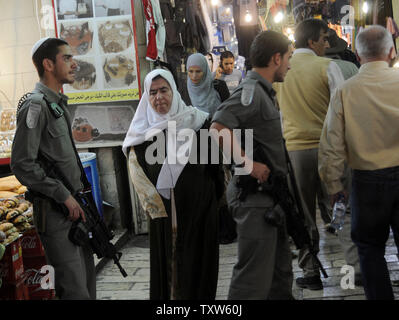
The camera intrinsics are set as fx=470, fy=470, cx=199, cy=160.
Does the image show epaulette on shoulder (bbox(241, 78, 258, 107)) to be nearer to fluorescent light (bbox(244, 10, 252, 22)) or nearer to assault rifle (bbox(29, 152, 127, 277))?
assault rifle (bbox(29, 152, 127, 277))

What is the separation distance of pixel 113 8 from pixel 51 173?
3630mm

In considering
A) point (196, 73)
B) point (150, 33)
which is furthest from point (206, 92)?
point (150, 33)

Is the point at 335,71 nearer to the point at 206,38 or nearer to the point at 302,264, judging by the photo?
the point at 302,264

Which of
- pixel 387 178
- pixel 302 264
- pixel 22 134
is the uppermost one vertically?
pixel 22 134

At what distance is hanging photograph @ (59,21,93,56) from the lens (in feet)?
19.8

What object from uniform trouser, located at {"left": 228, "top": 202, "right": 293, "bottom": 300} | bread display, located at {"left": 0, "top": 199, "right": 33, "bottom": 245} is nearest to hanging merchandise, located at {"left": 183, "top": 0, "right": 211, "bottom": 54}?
bread display, located at {"left": 0, "top": 199, "right": 33, "bottom": 245}

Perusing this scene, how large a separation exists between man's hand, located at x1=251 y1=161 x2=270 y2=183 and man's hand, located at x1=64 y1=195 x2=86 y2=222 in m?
1.15

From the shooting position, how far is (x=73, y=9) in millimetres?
6008

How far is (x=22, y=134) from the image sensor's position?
2.90m
